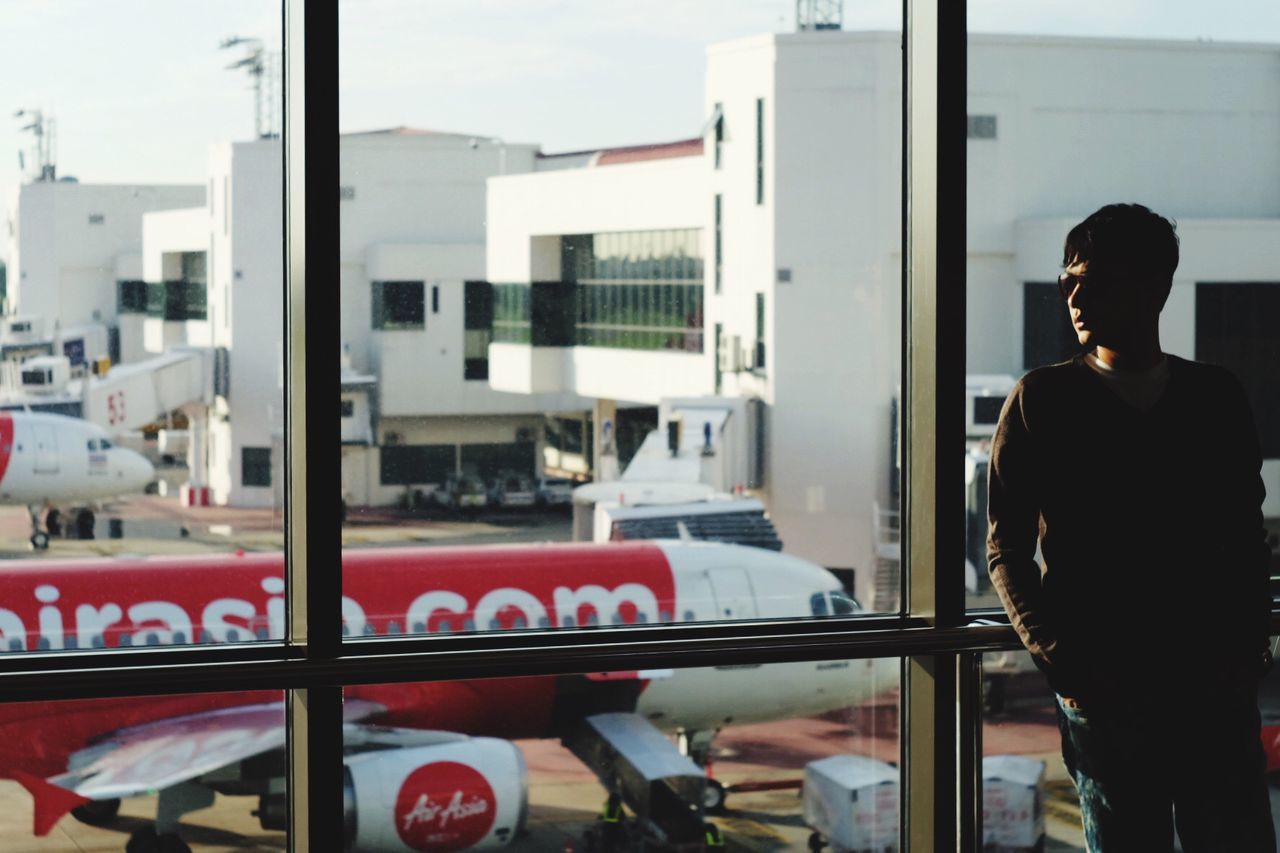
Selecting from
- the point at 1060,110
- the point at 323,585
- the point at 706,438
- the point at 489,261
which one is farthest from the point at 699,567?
the point at 1060,110

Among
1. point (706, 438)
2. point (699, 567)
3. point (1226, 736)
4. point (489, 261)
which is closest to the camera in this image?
point (1226, 736)

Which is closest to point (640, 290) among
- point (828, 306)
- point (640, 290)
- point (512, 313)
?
point (640, 290)

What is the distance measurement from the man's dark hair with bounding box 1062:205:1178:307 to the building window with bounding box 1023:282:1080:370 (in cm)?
1683

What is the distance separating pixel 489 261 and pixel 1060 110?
985cm

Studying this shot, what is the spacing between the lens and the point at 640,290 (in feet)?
60.0

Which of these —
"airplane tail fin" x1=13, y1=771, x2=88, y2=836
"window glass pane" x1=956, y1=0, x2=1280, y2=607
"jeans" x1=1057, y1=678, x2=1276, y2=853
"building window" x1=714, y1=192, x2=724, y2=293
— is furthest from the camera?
"building window" x1=714, y1=192, x2=724, y2=293

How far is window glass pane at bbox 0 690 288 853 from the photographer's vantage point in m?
12.8

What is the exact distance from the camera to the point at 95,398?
18062 millimetres

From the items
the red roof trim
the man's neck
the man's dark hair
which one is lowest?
the man's neck

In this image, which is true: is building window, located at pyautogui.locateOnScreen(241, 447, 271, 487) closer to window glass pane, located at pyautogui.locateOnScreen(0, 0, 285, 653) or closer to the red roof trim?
window glass pane, located at pyautogui.locateOnScreen(0, 0, 285, 653)

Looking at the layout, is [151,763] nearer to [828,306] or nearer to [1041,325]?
[828,306]

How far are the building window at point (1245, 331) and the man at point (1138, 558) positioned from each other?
51.4ft

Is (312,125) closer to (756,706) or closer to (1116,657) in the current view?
(1116,657)

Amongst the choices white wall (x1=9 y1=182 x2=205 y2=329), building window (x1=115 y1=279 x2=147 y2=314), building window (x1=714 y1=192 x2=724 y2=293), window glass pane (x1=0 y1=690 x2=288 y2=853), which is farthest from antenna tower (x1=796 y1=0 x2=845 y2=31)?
window glass pane (x1=0 y1=690 x2=288 y2=853)
